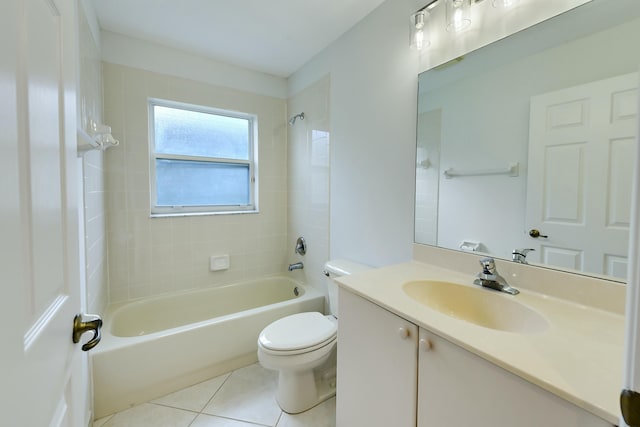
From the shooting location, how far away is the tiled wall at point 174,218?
198cm

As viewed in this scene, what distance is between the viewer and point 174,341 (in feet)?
5.27

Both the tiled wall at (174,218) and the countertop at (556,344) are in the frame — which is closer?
the countertop at (556,344)

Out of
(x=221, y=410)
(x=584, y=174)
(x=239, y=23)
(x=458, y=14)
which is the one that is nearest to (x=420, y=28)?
(x=458, y=14)

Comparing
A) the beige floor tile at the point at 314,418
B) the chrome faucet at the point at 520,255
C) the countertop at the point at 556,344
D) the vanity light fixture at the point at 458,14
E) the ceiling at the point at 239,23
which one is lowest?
the beige floor tile at the point at 314,418

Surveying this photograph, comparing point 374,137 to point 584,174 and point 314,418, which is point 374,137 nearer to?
point 584,174

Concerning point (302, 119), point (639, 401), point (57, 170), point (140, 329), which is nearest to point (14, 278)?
point (57, 170)

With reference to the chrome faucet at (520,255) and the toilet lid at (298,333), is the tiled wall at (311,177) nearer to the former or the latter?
the toilet lid at (298,333)

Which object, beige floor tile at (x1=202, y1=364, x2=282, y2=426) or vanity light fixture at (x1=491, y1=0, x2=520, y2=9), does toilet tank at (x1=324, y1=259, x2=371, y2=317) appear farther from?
vanity light fixture at (x1=491, y1=0, x2=520, y2=9)

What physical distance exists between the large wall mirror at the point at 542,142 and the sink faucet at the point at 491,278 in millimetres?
113

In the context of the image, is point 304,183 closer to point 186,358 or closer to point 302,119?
point 302,119

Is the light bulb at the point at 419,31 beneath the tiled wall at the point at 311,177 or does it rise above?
above

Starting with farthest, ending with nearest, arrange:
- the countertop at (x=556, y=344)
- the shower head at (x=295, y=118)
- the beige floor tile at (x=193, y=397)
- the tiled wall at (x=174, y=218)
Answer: the shower head at (x=295, y=118) < the tiled wall at (x=174, y=218) < the beige floor tile at (x=193, y=397) < the countertop at (x=556, y=344)

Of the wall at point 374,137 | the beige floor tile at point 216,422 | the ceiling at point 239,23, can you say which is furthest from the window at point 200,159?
the beige floor tile at point 216,422

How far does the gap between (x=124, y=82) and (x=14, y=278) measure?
217 cm
